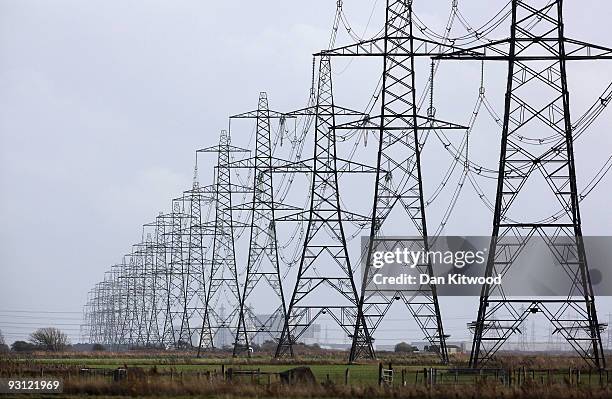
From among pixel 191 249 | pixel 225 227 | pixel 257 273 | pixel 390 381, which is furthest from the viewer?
pixel 191 249

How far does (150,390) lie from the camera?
1746 inches

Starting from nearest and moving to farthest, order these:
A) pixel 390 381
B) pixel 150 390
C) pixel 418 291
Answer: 1. pixel 150 390
2. pixel 390 381
3. pixel 418 291

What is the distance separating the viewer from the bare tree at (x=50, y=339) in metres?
169

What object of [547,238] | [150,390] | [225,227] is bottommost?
[150,390]

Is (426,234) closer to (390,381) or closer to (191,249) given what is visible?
(390,381)

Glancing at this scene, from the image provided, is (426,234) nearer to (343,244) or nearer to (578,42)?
(343,244)

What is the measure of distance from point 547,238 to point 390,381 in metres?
9.79

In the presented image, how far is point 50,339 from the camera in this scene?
170 metres

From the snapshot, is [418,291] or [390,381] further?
[418,291]

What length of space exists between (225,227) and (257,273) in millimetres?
16928

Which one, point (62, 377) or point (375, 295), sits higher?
point (375, 295)

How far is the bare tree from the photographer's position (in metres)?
169

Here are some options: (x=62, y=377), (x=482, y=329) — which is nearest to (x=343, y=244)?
(x=482, y=329)

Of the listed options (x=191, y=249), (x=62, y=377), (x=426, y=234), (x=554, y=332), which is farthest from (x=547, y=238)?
(x=191, y=249)
